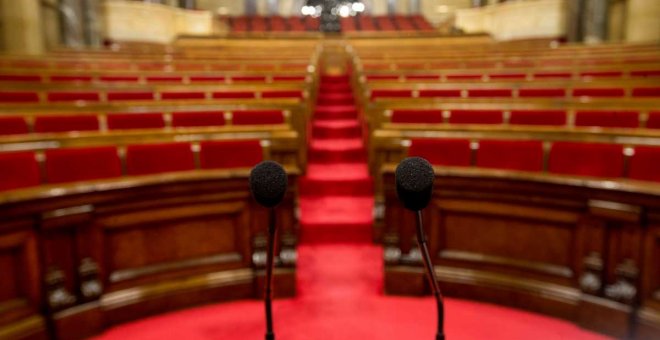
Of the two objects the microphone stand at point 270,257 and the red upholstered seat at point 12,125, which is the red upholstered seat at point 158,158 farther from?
the microphone stand at point 270,257

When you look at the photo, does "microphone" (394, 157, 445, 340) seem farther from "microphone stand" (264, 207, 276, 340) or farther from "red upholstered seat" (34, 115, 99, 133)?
"red upholstered seat" (34, 115, 99, 133)

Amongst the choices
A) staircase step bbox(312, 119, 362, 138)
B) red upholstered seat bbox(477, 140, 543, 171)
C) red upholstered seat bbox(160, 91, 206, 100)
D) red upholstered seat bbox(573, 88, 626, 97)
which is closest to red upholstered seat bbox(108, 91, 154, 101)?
red upholstered seat bbox(160, 91, 206, 100)

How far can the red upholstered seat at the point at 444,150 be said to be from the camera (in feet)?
3.28

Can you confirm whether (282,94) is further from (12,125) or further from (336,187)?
(12,125)

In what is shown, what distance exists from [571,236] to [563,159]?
0.15 meters

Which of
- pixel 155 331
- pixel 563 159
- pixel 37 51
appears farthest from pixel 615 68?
pixel 37 51

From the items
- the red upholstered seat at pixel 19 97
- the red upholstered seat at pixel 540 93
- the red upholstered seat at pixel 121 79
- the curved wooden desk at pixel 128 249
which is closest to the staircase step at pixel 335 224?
the curved wooden desk at pixel 128 249

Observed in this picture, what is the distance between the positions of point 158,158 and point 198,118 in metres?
0.34

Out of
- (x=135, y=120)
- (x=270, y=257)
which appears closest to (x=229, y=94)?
(x=135, y=120)

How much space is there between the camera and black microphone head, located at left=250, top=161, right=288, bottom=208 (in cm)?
39

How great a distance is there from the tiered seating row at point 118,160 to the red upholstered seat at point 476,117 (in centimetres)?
52

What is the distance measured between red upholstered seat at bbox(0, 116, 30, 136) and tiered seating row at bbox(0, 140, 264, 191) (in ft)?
0.99

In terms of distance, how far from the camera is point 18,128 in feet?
3.59

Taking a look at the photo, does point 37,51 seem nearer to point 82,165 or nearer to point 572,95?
point 82,165
